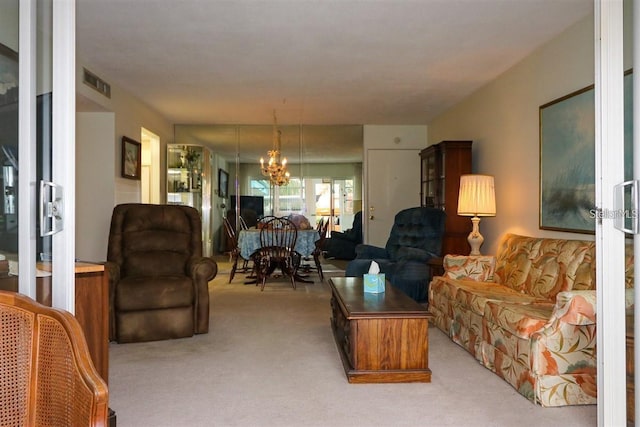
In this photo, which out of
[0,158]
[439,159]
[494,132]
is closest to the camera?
[0,158]

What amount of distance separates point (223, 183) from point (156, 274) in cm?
426

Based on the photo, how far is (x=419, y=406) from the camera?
2459mm

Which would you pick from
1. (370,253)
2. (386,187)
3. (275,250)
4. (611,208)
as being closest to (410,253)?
(370,253)

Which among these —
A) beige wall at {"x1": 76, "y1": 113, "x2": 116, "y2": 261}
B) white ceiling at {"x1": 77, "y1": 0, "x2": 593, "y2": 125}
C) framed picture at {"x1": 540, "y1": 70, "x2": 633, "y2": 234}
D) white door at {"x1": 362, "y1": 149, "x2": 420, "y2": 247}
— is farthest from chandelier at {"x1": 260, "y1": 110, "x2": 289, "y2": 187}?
framed picture at {"x1": 540, "y1": 70, "x2": 633, "y2": 234}

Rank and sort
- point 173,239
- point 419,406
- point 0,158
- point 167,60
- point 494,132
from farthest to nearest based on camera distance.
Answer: point 494,132 < point 167,60 < point 173,239 < point 419,406 < point 0,158

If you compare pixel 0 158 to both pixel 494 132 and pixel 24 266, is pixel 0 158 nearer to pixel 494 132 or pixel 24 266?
pixel 24 266

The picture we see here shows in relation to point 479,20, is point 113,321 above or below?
below

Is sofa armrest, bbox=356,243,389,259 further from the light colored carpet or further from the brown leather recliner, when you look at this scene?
the brown leather recliner

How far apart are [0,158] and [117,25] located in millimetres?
2492

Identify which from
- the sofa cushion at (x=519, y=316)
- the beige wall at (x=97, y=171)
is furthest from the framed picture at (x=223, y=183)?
the sofa cushion at (x=519, y=316)

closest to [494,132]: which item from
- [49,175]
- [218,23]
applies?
[218,23]

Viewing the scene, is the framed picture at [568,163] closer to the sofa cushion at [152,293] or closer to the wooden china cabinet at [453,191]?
the wooden china cabinet at [453,191]

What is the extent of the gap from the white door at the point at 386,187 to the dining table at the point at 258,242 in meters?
1.80

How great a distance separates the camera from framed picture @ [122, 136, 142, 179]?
18.7ft
